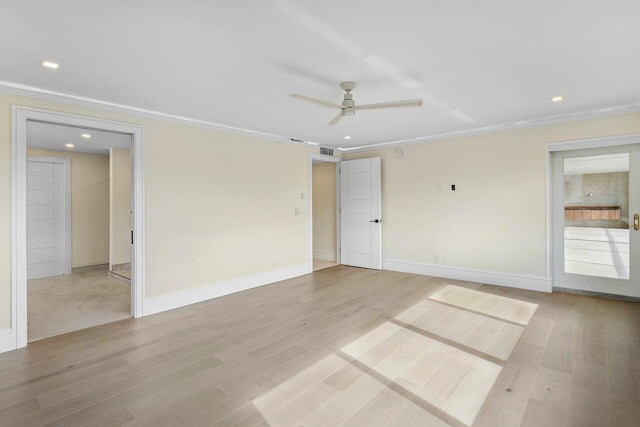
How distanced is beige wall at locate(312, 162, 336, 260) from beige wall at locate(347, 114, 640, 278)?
1.38m

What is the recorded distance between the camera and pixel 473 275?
5.29m

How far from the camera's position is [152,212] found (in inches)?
159

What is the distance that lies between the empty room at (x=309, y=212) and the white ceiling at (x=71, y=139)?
107mm

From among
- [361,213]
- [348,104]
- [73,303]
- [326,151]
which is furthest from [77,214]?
[348,104]

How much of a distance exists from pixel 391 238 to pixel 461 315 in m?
2.57

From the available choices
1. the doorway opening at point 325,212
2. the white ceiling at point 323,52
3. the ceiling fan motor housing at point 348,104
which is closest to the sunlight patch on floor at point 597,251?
the white ceiling at point 323,52

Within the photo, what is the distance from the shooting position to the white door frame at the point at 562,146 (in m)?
4.15

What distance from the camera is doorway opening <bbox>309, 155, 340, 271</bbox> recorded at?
7.21 meters

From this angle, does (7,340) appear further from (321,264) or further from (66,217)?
(321,264)

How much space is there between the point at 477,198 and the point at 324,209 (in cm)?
336

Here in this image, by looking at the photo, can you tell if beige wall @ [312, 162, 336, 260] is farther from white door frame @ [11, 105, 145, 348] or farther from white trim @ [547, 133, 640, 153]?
white door frame @ [11, 105, 145, 348]

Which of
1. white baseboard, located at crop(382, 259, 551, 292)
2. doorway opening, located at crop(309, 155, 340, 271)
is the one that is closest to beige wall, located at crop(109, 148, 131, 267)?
doorway opening, located at crop(309, 155, 340, 271)

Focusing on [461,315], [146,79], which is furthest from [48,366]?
[461,315]

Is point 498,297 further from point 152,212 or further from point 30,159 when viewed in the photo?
point 30,159
